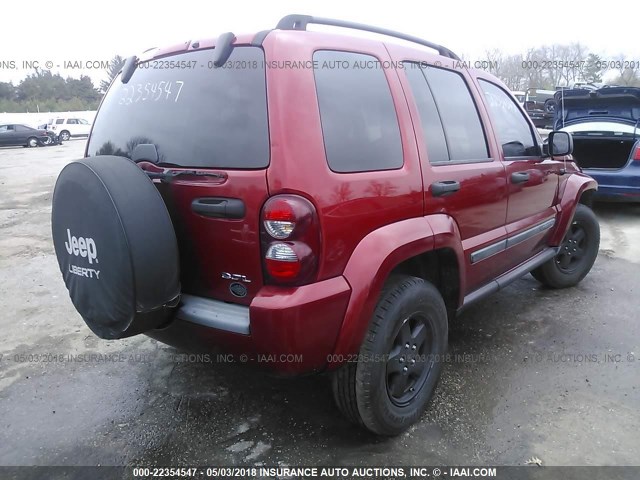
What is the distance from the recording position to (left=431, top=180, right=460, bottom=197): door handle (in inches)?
101

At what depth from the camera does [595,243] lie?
457 centimetres

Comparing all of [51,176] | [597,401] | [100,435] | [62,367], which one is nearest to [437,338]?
[597,401]

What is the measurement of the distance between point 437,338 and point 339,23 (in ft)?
5.80

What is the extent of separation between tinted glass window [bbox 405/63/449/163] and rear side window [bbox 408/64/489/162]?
0.13 feet

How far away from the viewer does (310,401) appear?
9.37 ft

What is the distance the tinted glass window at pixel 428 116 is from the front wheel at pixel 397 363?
0.72 metres

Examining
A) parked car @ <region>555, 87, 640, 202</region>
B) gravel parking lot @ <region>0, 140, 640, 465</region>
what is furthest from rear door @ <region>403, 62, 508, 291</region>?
parked car @ <region>555, 87, 640, 202</region>

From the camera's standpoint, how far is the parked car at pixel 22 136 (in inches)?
1051

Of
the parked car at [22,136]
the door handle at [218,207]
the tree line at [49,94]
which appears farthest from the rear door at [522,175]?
the tree line at [49,94]

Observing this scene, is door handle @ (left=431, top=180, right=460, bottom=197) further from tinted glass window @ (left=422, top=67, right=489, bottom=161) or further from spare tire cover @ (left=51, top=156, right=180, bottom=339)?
spare tire cover @ (left=51, top=156, right=180, bottom=339)

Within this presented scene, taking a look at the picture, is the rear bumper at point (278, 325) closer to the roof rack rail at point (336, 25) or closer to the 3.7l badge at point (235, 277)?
the 3.7l badge at point (235, 277)

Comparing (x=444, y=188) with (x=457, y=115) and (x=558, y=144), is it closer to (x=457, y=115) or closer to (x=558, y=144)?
(x=457, y=115)

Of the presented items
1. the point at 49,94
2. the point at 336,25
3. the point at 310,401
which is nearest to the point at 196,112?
the point at 336,25

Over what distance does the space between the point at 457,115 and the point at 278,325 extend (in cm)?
182
